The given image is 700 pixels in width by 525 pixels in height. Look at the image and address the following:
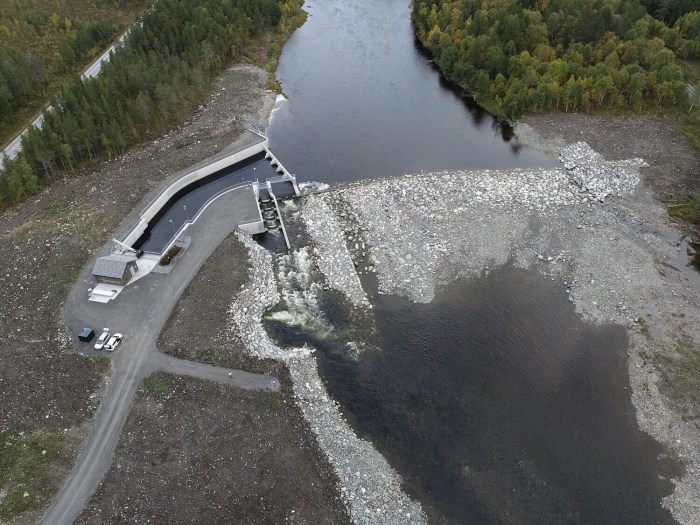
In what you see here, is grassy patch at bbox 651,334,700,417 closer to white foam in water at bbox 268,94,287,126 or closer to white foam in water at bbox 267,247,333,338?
white foam in water at bbox 267,247,333,338

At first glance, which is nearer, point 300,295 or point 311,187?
point 300,295

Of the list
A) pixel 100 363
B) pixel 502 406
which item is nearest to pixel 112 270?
pixel 100 363

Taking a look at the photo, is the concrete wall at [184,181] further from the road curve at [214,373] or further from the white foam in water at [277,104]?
the road curve at [214,373]

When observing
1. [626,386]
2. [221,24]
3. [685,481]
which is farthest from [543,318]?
[221,24]

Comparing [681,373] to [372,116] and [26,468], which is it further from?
[372,116]

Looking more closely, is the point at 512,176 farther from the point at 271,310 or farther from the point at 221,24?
the point at 221,24

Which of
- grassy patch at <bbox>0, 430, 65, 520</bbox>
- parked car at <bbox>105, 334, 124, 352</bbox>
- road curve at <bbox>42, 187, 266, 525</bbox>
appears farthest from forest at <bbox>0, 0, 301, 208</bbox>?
grassy patch at <bbox>0, 430, 65, 520</bbox>

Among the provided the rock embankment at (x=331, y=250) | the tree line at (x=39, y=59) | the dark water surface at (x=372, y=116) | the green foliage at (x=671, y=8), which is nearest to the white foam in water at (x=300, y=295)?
the rock embankment at (x=331, y=250)
